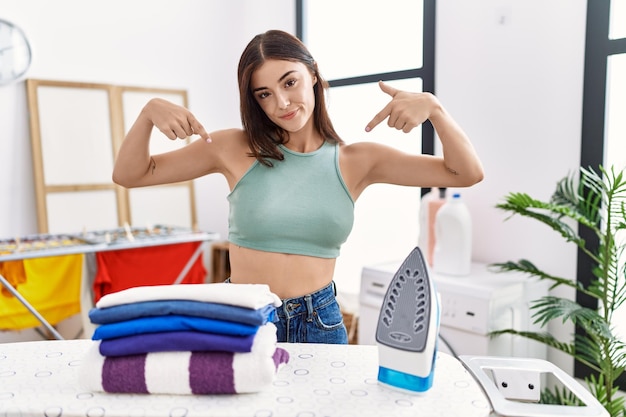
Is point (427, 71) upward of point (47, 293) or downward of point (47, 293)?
upward

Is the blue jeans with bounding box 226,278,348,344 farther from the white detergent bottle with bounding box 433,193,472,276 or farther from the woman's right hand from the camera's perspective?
the white detergent bottle with bounding box 433,193,472,276

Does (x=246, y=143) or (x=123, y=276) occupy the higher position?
(x=246, y=143)

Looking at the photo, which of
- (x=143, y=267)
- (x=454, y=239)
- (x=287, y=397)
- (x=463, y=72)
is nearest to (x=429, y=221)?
(x=454, y=239)

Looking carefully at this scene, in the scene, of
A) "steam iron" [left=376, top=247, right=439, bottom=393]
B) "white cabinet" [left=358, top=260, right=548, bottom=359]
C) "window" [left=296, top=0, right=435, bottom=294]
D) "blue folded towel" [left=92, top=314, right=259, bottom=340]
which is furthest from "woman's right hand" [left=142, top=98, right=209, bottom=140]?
"window" [left=296, top=0, right=435, bottom=294]

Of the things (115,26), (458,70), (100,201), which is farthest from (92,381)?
(115,26)

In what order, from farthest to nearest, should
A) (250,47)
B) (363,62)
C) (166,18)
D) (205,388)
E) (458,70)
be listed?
(166,18) < (363,62) < (458,70) < (250,47) < (205,388)

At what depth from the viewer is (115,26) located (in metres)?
3.45

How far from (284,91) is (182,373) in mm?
653

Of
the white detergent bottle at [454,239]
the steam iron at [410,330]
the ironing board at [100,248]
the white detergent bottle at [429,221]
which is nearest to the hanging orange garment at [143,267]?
the ironing board at [100,248]

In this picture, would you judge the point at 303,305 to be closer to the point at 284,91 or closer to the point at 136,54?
the point at 284,91

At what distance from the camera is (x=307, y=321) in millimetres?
1189

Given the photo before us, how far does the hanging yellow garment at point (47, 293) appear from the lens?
2518 millimetres

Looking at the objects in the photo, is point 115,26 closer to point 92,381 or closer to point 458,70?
point 458,70

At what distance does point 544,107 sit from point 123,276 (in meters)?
→ 2.25
